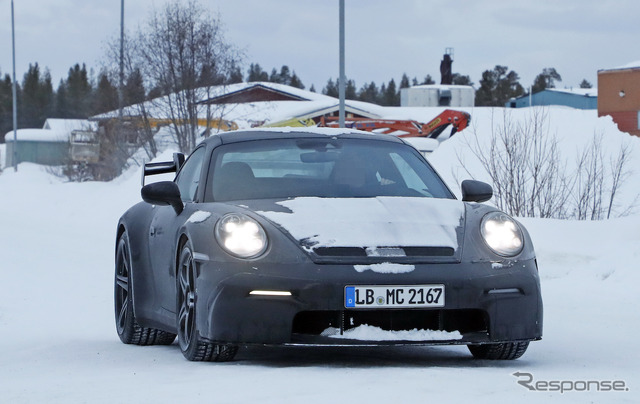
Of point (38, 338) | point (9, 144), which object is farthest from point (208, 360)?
point (9, 144)

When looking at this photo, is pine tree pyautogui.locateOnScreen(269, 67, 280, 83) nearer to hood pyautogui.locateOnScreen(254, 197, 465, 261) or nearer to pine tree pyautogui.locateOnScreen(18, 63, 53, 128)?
pine tree pyautogui.locateOnScreen(18, 63, 53, 128)

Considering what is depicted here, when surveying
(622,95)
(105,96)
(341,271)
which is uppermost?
(105,96)

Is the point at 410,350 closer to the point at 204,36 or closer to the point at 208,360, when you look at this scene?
the point at 208,360

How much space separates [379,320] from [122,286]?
2.69 metres

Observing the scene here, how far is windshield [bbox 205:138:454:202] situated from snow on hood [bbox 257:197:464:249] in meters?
0.42

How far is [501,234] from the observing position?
6.18 meters

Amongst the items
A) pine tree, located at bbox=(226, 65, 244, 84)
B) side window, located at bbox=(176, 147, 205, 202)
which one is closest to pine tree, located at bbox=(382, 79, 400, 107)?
pine tree, located at bbox=(226, 65, 244, 84)

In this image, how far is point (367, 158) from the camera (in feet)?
23.7

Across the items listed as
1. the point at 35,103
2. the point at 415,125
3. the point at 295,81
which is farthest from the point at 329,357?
the point at 295,81

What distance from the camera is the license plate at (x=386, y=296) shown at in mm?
5766

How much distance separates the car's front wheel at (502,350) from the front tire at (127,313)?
7.03 ft

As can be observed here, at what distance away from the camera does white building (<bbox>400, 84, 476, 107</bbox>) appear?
340ft

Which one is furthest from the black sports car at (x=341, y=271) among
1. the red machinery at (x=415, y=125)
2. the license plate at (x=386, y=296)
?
the red machinery at (x=415, y=125)
